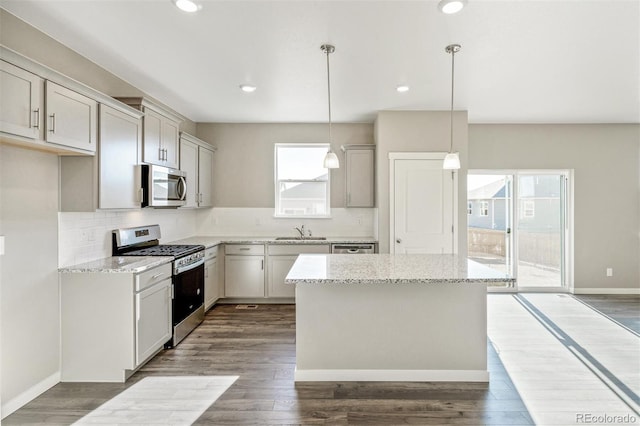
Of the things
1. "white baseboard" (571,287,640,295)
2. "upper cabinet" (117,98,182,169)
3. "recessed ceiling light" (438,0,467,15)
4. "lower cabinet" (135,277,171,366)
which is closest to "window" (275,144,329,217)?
"upper cabinet" (117,98,182,169)

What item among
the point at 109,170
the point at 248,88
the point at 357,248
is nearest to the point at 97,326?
the point at 109,170

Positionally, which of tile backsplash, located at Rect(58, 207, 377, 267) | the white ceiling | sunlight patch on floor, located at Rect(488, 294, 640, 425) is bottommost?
sunlight patch on floor, located at Rect(488, 294, 640, 425)

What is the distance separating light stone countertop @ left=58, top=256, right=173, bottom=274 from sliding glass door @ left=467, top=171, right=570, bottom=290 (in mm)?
4398

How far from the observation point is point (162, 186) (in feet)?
11.7

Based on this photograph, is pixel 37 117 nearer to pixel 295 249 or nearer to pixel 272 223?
pixel 295 249

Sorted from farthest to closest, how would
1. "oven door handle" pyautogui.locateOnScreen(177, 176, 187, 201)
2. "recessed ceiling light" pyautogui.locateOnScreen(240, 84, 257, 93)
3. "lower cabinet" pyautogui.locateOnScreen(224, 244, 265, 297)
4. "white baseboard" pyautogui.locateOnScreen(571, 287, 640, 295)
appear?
"white baseboard" pyautogui.locateOnScreen(571, 287, 640, 295)
"lower cabinet" pyautogui.locateOnScreen(224, 244, 265, 297)
"oven door handle" pyautogui.locateOnScreen(177, 176, 187, 201)
"recessed ceiling light" pyautogui.locateOnScreen(240, 84, 257, 93)

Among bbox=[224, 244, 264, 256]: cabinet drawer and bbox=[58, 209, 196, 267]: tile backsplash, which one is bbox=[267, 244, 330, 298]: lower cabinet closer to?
bbox=[224, 244, 264, 256]: cabinet drawer

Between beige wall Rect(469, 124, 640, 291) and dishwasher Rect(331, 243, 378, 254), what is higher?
beige wall Rect(469, 124, 640, 291)

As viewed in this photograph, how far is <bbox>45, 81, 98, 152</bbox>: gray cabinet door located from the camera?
87.3 inches

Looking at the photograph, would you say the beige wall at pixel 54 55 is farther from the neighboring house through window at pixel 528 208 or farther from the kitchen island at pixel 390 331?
the neighboring house through window at pixel 528 208

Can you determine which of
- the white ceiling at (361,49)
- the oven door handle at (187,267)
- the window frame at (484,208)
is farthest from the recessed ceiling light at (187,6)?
the window frame at (484,208)

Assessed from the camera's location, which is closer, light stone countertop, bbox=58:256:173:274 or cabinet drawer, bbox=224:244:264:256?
light stone countertop, bbox=58:256:173:274

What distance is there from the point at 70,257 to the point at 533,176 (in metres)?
5.97

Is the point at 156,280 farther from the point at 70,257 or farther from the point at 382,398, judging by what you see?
the point at 382,398
